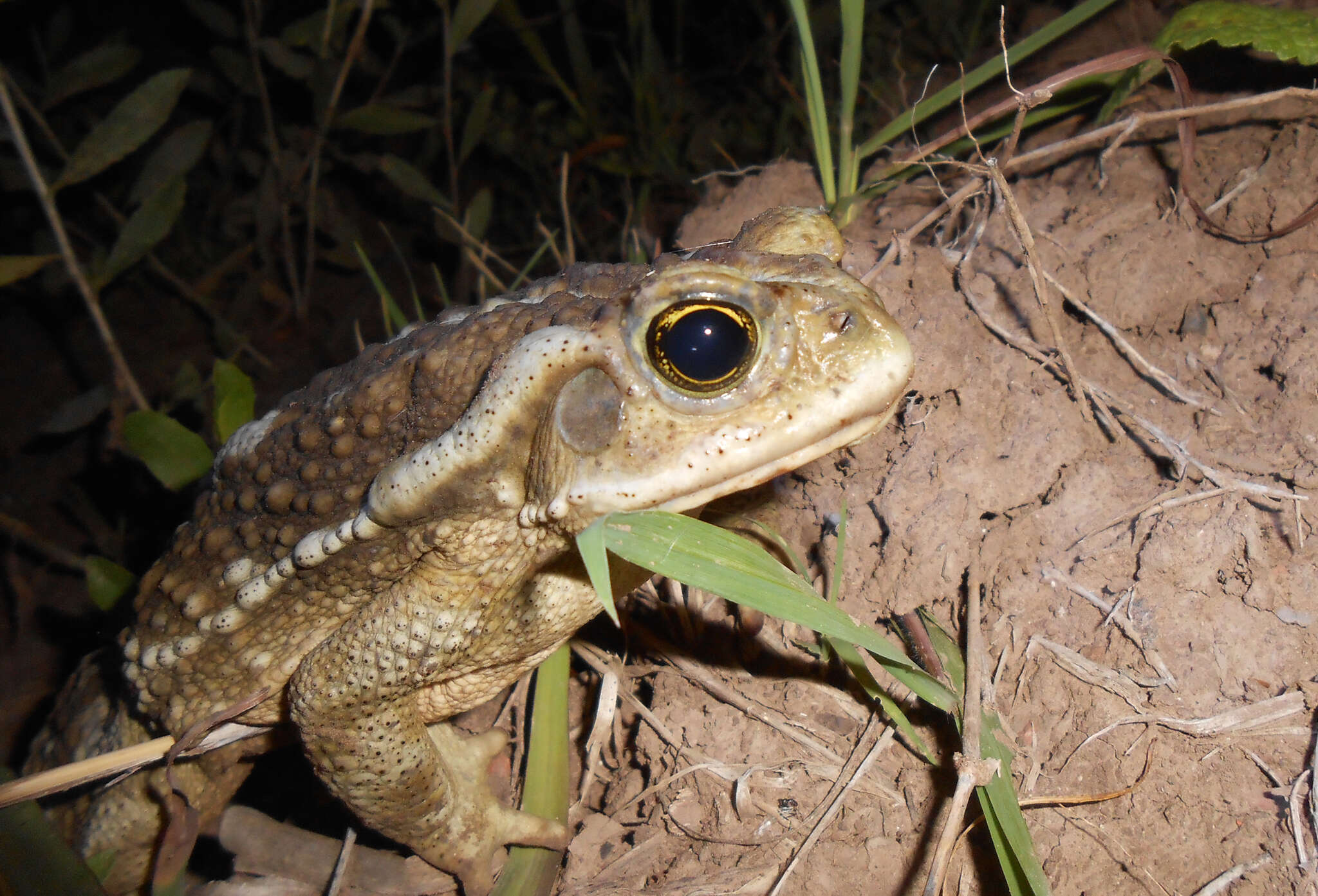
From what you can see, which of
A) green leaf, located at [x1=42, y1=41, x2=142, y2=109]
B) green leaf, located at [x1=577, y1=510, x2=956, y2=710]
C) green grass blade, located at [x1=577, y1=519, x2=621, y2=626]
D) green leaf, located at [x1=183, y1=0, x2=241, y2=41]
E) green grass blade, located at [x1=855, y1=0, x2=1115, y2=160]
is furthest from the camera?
green leaf, located at [x1=183, y1=0, x2=241, y2=41]

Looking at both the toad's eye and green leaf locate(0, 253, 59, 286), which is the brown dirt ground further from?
green leaf locate(0, 253, 59, 286)

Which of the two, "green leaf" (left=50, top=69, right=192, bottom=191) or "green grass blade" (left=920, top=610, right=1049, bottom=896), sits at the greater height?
"green leaf" (left=50, top=69, right=192, bottom=191)

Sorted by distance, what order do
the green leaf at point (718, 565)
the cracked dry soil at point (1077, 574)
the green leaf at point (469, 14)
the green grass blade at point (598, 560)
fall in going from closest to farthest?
the green grass blade at point (598, 560) < the green leaf at point (718, 565) < the cracked dry soil at point (1077, 574) < the green leaf at point (469, 14)

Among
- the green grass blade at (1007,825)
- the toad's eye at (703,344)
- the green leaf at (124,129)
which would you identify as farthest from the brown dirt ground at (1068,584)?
the green leaf at (124,129)

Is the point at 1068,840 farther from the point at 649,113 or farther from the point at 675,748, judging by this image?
the point at 649,113

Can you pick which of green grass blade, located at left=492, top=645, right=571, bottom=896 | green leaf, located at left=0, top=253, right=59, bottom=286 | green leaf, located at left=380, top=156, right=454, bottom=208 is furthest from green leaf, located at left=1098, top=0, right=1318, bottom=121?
green leaf, located at left=0, top=253, right=59, bottom=286

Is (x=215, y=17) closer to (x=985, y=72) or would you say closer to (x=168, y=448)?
(x=168, y=448)

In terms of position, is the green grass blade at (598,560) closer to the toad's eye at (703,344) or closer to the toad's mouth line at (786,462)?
the toad's mouth line at (786,462)

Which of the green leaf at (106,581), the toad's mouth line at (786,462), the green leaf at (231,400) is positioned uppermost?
the green leaf at (231,400)
